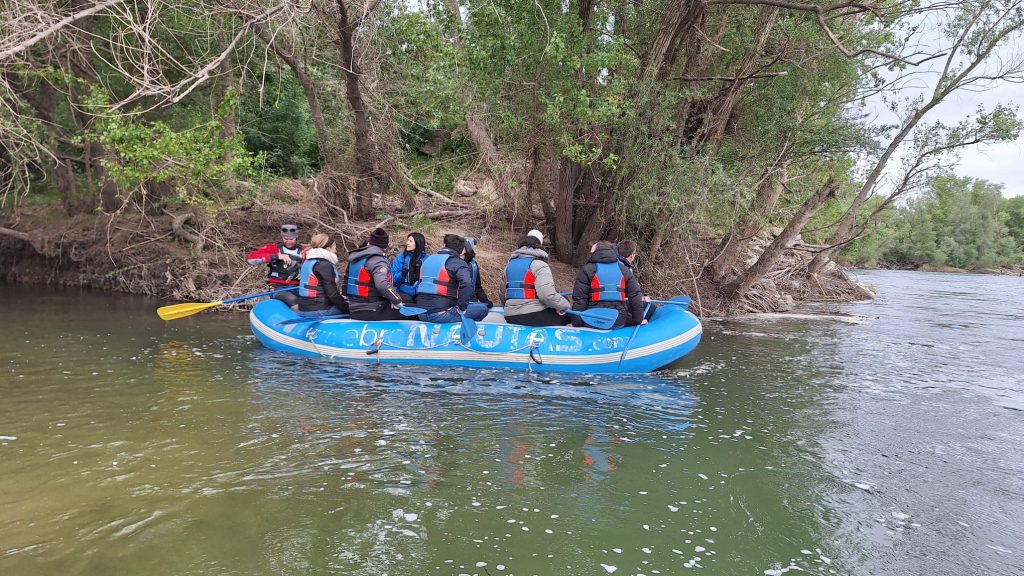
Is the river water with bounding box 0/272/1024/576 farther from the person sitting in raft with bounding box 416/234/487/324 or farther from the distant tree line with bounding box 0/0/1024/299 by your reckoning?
the distant tree line with bounding box 0/0/1024/299

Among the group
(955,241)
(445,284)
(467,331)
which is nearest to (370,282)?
(445,284)

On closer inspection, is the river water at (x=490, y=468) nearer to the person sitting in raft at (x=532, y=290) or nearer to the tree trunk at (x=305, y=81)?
the person sitting in raft at (x=532, y=290)

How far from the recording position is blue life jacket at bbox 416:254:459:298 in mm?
7441

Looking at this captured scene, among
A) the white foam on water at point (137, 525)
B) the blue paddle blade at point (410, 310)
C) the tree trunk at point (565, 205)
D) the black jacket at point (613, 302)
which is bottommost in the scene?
the white foam on water at point (137, 525)

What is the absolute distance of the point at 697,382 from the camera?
23.6 ft

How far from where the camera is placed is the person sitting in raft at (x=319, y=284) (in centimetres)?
771

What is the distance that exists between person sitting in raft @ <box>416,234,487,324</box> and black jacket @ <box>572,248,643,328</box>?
1297mm

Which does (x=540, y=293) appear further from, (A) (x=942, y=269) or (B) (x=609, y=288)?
(A) (x=942, y=269)

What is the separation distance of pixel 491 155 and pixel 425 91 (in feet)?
8.06

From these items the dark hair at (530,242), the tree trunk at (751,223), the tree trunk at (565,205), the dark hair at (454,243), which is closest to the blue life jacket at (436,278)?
the dark hair at (454,243)

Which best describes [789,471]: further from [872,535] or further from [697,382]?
[697,382]

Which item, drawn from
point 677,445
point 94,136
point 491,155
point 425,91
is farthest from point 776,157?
point 94,136

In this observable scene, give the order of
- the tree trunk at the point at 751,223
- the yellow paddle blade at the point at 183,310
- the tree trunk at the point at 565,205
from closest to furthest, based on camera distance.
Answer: the yellow paddle blade at the point at 183,310 < the tree trunk at the point at 565,205 < the tree trunk at the point at 751,223

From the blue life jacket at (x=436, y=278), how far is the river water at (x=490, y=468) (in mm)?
996
